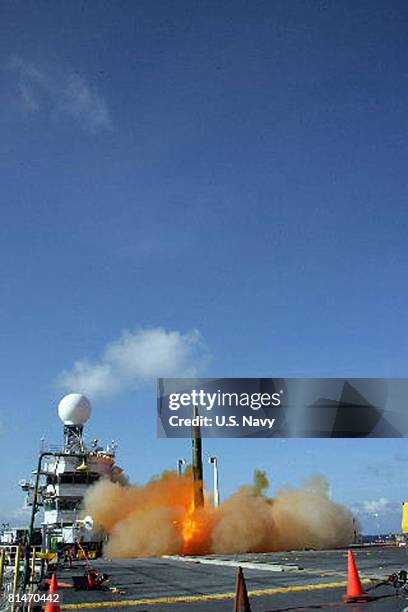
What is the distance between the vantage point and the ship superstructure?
63188 mm

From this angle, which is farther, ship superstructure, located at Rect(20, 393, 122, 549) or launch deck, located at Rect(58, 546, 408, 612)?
ship superstructure, located at Rect(20, 393, 122, 549)

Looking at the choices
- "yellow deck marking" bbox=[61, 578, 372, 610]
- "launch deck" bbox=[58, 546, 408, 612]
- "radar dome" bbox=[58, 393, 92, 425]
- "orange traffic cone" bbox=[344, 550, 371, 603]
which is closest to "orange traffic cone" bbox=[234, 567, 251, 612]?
"launch deck" bbox=[58, 546, 408, 612]

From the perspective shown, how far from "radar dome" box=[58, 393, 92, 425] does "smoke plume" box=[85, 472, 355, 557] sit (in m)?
8.74

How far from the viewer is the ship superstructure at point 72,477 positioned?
2488 inches

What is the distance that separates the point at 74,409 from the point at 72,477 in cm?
790

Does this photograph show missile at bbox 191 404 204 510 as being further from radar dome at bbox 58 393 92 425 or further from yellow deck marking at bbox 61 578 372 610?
yellow deck marking at bbox 61 578 372 610

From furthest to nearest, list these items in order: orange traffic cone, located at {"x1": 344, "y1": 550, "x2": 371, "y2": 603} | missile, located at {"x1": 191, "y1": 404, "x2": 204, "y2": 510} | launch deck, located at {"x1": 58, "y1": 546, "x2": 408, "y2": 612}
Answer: missile, located at {"x1": 191, "y1": 404, "x2": 204, "y2": 510}
orange traffic cone, located at {"x1": 344, "y1": 550, "x2": 371, "y2": 603}
launch deck, located at {"x1": 58, "y1": 546, "x2": 408, "y2": 612}

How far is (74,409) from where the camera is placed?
7006cm

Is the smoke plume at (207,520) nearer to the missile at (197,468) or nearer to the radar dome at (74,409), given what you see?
the missile at (197,468)

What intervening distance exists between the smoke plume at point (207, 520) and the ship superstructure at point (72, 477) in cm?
283

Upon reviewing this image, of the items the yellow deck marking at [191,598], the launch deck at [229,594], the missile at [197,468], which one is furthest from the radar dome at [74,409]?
the yellow deck marking at [191,598]

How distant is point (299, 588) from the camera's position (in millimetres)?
17188

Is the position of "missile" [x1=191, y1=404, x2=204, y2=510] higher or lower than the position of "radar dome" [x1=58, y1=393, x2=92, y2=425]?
lower

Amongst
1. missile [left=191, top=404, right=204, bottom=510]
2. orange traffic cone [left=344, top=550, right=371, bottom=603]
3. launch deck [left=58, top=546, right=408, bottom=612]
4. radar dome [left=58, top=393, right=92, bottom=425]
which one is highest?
radar dome [left=58, top=393, right=92, bottom=425]
